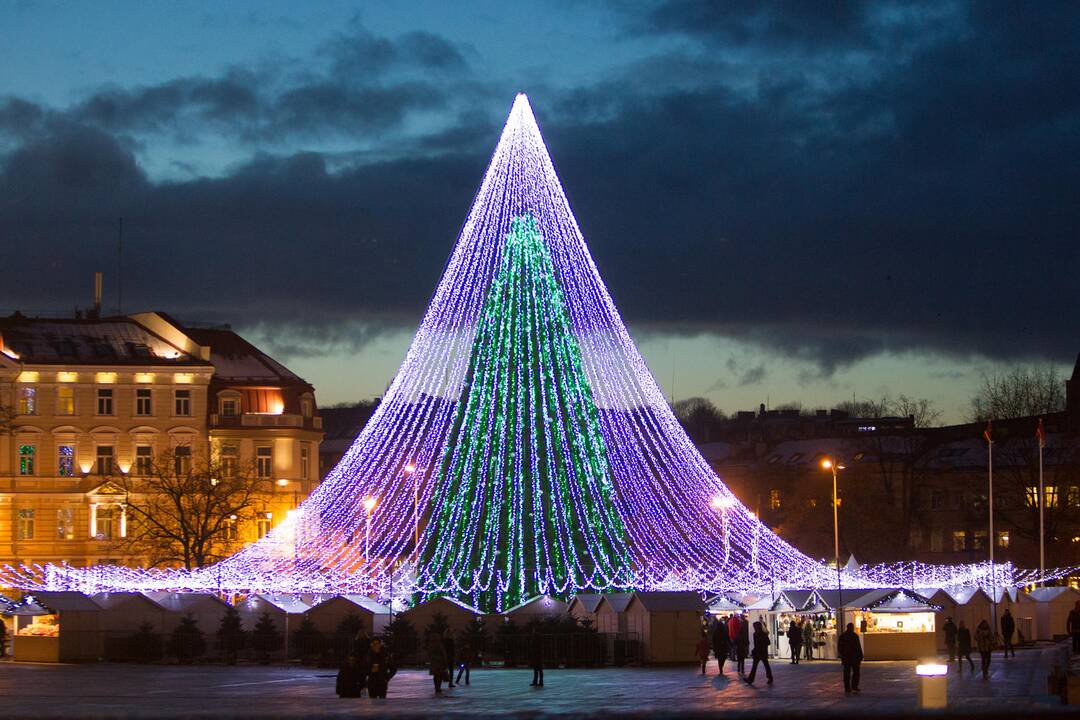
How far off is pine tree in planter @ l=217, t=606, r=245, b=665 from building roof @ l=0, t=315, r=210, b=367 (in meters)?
38.3

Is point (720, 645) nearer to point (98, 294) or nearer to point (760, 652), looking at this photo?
point (760, 652)

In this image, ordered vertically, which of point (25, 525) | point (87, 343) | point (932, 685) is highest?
point (87, 343)

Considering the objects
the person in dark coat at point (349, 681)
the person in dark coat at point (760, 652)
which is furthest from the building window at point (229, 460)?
the person in dark coat at point (349, 681)

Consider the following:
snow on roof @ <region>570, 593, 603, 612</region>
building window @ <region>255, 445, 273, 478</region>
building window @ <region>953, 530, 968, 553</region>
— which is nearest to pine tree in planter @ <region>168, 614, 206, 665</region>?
snow on roof @ <region>570, 593, 603, 612</region>

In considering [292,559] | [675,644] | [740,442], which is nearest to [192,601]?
[292,559]

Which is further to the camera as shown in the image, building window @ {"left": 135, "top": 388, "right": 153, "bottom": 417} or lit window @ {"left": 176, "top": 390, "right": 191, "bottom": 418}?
Answer: lit window @ {"left": 176, "top": 390, "right": 191, "bottom": 418}

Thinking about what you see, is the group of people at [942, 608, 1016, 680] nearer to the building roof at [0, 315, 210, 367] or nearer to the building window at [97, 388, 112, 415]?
the building window at [97, 388, 112, 415]

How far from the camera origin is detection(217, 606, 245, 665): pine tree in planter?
60.1 m

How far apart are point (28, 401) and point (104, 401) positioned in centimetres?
374

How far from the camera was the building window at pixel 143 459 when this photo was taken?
3730 inches

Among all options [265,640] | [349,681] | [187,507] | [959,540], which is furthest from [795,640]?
[959,540]

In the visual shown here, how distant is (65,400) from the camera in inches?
3775

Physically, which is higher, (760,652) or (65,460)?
(65,460)

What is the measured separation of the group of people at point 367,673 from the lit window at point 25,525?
57.3 m
